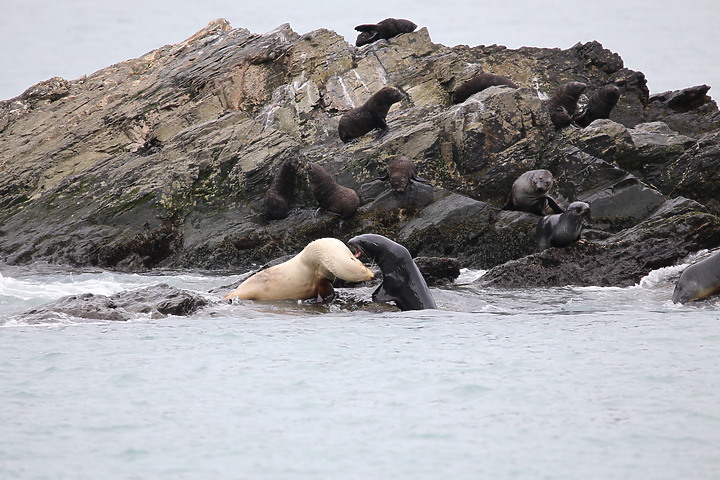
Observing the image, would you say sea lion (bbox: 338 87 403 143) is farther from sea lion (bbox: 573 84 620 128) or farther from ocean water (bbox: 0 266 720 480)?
ocean water (bbox: 0 266 720 480)

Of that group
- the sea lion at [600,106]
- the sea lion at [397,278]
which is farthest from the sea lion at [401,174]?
the sea lion at [397,278]

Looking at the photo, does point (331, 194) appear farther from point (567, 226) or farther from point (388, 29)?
point (388, 29)

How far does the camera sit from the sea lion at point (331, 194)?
50.9 ft

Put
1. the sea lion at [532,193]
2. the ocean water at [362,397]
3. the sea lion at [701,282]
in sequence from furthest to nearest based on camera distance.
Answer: the sea lion at [532,193] → the sea lion at [701,282] → the ocean water at [362,397]

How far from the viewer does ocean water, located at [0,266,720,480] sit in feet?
12.0

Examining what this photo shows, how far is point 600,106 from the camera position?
66.2 ft

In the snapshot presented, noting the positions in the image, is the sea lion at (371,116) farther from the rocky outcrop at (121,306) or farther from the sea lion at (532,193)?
the rocky outcrop at (121,306)

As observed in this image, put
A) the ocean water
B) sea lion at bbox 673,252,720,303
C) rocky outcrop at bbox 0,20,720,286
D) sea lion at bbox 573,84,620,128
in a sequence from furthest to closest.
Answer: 1. sea lion at bbox 573,84,620,128
2. rocky outcrop at bbox 0,20,720,286
3. sea lion at bbox 673,252,720,303
4. the ocean water

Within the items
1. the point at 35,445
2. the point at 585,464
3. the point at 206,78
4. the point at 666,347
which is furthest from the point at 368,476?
the point at 206,78

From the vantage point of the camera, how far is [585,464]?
3551 millimetres

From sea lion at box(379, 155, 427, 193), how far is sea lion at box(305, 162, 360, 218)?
2.76 feet

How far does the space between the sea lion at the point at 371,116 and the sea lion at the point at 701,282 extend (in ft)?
32.5

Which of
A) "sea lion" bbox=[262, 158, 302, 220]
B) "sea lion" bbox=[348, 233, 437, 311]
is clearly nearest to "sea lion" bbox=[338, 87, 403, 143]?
"sea lion" bbox=[262, 158, 302, 220]

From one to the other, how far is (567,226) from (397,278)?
14.5ft
